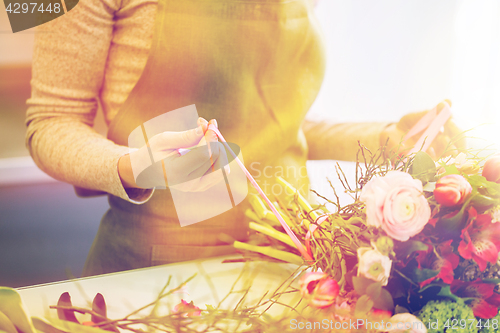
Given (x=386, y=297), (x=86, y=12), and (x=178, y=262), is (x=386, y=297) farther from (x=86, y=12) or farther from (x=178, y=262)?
(x=86, y=12)

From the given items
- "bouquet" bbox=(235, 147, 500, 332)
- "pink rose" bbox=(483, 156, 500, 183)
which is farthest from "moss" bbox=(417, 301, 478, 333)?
"pink rose" bbox=(483, 156, 500, 183)

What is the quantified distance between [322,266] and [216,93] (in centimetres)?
25

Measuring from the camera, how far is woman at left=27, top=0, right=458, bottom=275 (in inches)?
14.6

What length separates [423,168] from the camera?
26 centimetres

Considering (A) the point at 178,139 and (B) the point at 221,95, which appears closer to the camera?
(A) the point at 178,139

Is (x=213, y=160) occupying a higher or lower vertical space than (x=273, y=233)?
higher

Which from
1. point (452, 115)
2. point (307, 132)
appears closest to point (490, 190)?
point (452, 115)

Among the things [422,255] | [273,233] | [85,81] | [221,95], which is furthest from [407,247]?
[85,81]

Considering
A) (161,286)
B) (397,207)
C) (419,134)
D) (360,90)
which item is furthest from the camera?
(360,90)

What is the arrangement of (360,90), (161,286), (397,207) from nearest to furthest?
(397,207), (161,286), (360,90)

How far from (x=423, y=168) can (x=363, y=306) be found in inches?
4.8

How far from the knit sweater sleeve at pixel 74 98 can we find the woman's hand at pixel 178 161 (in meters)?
0.03

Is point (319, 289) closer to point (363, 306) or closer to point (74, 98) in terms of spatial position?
point (363, 306)

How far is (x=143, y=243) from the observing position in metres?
0.46
